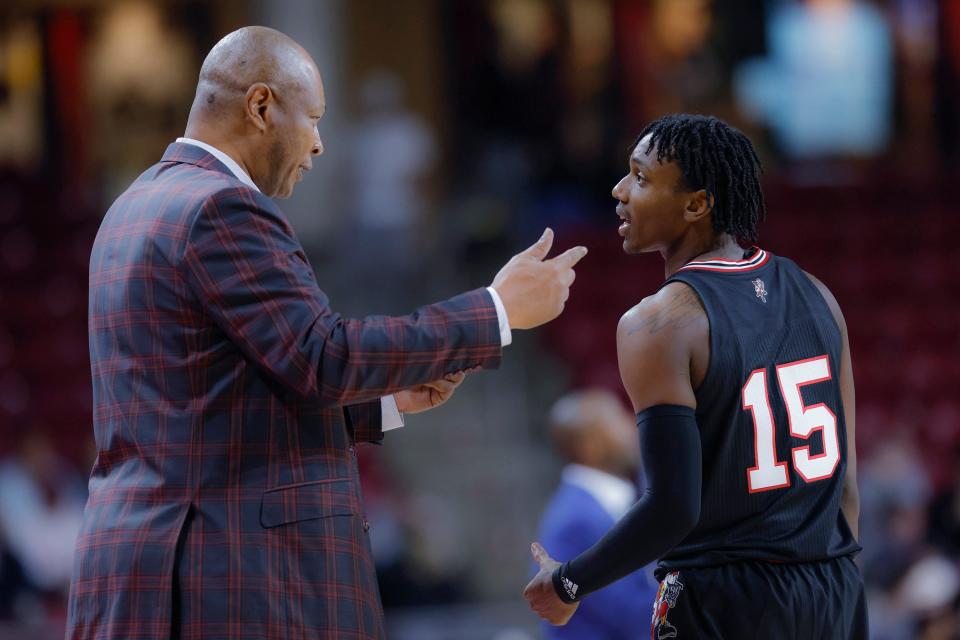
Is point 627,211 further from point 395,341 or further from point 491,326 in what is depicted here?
point 395,341

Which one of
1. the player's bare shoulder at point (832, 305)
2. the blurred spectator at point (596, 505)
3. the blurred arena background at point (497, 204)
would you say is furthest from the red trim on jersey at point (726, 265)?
the blurred arena background at point (497, 204)

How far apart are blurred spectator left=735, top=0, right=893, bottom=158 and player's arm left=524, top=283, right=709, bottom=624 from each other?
11425 mm

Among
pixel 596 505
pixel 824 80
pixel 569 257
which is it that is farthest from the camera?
pixel 824 80

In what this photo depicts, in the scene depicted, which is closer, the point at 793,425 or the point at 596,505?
the point at 793,425

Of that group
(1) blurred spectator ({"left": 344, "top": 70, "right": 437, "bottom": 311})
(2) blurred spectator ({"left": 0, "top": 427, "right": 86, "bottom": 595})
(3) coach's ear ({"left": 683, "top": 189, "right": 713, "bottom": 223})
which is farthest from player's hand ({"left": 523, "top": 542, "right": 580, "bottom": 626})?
(1) blurred spectator ({"left": 344, "top": 70, "right": 437, "bottom": 311})

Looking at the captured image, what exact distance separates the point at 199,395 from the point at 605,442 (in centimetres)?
239

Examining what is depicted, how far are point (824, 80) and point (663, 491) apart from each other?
39.6 feet

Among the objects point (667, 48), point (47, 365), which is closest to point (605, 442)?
point (47, 365)

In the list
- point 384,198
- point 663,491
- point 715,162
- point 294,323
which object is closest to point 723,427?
point 663,491

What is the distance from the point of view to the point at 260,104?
2.73m

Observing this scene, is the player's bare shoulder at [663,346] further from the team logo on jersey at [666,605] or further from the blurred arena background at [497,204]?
the blurred arena background at [497,204]

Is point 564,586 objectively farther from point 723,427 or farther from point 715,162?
point 715,162

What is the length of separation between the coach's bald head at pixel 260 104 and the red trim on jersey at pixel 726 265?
2.71ft

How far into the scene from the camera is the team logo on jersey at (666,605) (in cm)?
277
